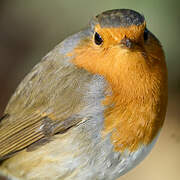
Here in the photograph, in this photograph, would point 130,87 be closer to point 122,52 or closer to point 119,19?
point 122,52

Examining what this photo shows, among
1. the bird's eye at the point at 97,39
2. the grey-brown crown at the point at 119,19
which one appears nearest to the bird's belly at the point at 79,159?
the bird's eye at the point at 97,39

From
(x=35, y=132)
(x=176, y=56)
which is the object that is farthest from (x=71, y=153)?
(x=176, y=56)

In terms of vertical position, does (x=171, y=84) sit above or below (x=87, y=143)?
below

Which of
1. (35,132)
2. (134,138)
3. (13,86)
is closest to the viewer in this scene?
Result: (134,138)

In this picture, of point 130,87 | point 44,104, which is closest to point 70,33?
point 44,104

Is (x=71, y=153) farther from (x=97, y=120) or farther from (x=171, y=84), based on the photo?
(x=171, y=84)

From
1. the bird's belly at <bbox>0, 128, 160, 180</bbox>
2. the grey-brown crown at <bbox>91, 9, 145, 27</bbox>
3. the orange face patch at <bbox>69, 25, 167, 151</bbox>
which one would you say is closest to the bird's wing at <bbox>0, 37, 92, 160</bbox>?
the bird's belly at <bbox>0, 128, 160, 180</bbox>

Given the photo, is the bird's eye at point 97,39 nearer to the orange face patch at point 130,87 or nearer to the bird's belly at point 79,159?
the orange face patch at point 130,87
